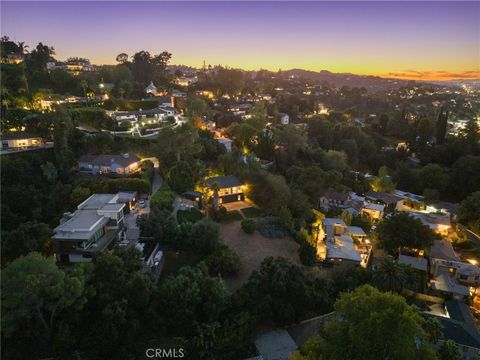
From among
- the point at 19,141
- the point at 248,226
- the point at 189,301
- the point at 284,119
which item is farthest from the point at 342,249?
the point at 284,119

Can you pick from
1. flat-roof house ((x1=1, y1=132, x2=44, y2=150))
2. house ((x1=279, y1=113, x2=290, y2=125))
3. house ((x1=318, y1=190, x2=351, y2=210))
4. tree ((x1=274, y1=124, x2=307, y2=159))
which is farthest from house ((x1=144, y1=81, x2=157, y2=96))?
house ((x1=318, y1=190, x2=351, y2=210))

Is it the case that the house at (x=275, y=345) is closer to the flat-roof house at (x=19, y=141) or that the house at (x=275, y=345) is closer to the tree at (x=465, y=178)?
the flat-roof house at (x=19, y=141)

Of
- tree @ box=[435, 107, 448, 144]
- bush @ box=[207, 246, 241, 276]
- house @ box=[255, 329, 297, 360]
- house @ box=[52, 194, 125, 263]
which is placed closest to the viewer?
house @ box=[255, 329, 297, 360]

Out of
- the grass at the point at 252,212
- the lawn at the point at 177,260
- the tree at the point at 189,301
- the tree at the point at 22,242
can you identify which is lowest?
the grass at the point at 252,212

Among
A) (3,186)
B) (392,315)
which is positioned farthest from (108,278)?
(3,186)

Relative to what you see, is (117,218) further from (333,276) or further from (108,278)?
(333,276)

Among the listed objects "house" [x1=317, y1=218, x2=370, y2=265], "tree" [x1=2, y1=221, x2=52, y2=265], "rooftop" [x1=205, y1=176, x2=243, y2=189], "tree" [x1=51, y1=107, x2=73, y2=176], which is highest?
"tree" [x1=51, y1=107, x2=73, y2=176]

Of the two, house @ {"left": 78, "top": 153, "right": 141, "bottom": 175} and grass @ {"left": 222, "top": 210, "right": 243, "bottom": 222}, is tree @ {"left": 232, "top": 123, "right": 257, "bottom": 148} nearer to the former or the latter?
grass @ {"left": 222, "top": 210, "right": 243, "bottom": 222}

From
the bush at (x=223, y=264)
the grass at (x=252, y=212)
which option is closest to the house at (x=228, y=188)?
the grass at (x=252, y=212)

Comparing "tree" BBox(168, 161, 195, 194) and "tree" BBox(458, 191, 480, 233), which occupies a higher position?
"tree" BBox(168, 161, 195, 194)
